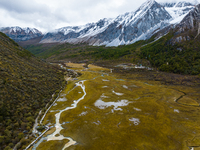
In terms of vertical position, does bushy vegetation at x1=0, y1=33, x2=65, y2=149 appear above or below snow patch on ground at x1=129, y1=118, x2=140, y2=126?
above

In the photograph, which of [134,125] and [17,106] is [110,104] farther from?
[17,106]

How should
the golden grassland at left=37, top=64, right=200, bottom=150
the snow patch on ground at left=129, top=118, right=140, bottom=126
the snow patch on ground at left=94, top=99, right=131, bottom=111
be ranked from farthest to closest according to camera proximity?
1. the snow patch on ground at left=94, top=99, right=131, bottom=111
2. the snow patch on ground at left=129, top=118, right=140, bottom=126
3. the golden grassland at left=37, top=64, right=200, bottom=150

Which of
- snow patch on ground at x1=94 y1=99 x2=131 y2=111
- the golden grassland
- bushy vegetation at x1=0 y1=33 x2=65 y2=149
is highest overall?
bushy vegetation at x1=0 y1=33 x2=65 y2=149

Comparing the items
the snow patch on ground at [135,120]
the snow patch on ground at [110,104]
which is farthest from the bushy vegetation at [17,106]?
the snow patch on ground at [135,120]

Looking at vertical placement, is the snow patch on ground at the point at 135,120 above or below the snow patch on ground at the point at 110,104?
below

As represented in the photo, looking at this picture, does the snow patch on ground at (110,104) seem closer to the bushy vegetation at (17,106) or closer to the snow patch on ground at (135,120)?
the snow patch on ground at (135,120)

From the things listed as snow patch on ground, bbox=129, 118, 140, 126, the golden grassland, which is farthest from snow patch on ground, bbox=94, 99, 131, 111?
snow patch on ground, bbox=129, 118, 140, 126

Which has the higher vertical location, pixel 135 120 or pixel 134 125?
pixel 135 120

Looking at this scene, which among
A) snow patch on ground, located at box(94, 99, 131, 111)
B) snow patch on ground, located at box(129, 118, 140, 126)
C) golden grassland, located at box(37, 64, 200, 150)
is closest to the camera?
golden grassland, located at box(37, 64, 200, 150)

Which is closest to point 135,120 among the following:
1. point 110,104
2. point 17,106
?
point 110,104

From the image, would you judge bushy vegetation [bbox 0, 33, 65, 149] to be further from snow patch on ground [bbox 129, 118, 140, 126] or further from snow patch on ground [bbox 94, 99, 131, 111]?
snow patch on ground [bbox 129, 118, 140, 126]

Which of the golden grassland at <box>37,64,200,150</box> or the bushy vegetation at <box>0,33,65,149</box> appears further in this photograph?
the bushy vegetation at <box>0,33,65,149</box>
